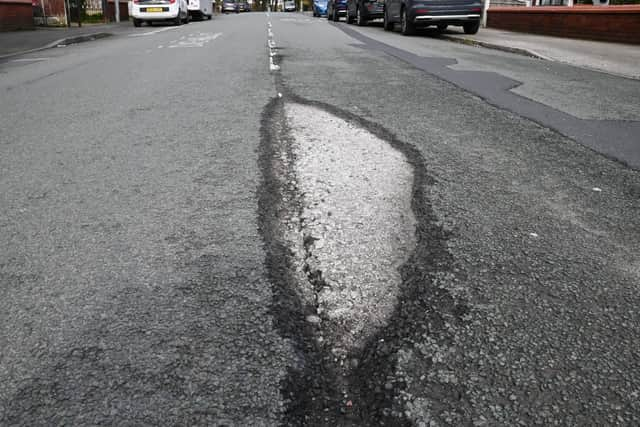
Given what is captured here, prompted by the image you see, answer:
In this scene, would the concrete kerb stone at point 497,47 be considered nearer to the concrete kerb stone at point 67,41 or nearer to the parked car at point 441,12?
the parked car at point 441,12

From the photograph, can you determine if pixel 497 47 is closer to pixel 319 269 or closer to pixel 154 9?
pixel 319 269

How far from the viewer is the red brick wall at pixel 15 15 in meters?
18.5

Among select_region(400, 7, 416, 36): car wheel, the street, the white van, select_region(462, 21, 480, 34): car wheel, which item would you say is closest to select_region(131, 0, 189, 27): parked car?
the white van

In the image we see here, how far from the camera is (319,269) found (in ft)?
7.18

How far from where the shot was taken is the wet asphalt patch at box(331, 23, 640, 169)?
4062 millimetres

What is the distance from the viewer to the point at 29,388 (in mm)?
1521

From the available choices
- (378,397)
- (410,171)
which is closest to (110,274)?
(378,397)

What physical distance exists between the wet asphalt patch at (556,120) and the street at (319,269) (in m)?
0.04

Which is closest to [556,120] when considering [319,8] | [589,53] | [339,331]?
[339,331]

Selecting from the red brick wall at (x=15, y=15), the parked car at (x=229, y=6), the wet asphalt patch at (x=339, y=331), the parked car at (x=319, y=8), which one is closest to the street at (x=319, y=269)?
the wet asphalt patch at (x=339, y=331)

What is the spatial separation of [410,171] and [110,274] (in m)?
1.94

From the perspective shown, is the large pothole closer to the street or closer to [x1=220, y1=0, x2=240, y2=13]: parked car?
the street

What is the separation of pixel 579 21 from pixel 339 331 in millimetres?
16287

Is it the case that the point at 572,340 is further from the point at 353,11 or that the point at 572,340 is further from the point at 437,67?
the point at 353,11
